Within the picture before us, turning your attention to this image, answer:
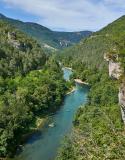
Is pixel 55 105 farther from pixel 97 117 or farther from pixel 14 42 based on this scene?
pixel 14 42

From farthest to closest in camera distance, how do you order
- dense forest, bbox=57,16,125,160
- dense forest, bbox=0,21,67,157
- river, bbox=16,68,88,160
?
1. dense forest, bbox=0,21,67,157
2. river, bbox=16,68,88,160
3. dense forest, bbox=57,16,125,160

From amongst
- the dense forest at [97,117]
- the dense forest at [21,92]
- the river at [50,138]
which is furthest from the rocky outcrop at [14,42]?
the river at [50,138]

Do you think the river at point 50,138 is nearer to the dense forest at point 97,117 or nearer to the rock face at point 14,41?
the dense forest at point 97,117

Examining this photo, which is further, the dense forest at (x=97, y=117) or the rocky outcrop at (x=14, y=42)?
the rocky outcrop at (x=14, y=42)

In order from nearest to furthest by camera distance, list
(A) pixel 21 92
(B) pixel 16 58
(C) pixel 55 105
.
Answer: (A) pixel 21 92 < (C) pixel 55 105 < (B) pixel 16 58

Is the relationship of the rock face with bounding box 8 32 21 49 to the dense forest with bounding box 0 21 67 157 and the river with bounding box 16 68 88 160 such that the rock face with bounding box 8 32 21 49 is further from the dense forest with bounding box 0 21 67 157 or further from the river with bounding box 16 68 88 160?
the river with bounding box 16 68 88 160

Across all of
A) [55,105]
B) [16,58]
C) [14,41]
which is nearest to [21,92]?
[55,105]

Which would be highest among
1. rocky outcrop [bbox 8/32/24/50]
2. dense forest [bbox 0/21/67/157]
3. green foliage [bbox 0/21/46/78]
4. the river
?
rocky outcrop [bbox 8/32/24/50]

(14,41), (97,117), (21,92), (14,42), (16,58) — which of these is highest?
(14,41)

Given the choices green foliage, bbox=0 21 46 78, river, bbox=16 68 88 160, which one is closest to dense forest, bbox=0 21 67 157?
green foliage, bbox=0 21 46 78
